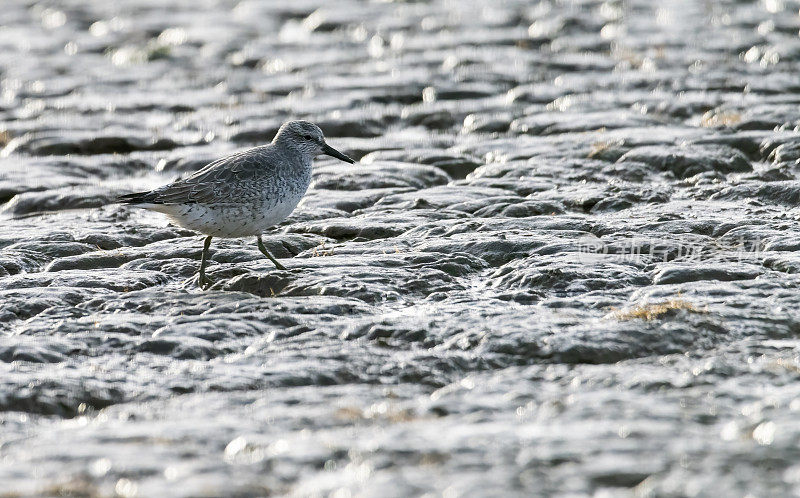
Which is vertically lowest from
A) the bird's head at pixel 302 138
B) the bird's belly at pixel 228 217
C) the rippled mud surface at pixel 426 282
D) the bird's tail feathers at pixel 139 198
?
the rippled mud surface at pixel 426 282

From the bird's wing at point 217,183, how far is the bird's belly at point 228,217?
7 cm

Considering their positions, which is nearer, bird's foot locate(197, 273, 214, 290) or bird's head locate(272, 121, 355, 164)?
bird's foot locate(197, 273, 214, 290)

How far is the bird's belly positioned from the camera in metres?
9.31

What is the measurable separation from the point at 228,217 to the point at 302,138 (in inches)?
55.0

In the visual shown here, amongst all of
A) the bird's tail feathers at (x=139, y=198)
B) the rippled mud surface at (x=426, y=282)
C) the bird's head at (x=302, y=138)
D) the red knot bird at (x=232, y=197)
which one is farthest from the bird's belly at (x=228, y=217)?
the bird's head at (x=302, y=138)

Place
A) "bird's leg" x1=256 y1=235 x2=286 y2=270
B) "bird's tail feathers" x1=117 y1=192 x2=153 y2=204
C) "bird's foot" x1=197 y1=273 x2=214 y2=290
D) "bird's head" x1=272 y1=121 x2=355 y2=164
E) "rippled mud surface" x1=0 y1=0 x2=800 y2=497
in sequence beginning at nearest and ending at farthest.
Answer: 1. "rippled mud surface" x1=0 y1=0 x2=800 y2=497
2. "bird's foot" x1=197 y1=273 x2=214 y2=290
3. "bird's tail feathers" x1=117 y1=192 x2=153 y2=204
4. "bird's leg" x1=256 y1=235 x2=286 y2=270
5. "bird's head" x1=272 y1=121 x2=355 y2=164

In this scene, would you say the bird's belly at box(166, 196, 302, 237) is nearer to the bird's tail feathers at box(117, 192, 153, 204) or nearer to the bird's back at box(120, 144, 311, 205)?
the bird's back at box(120, 144, 311, 205)

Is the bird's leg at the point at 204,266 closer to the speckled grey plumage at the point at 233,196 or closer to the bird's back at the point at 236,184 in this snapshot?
the speckled grey plumage at the point at 233,196

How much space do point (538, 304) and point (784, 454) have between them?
114 inches

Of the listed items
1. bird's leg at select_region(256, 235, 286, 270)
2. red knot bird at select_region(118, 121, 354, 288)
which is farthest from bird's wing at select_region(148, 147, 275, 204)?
bird's leg at select_region(256, 235, 286, 270)

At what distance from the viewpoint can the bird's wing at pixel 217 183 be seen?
30.5ft

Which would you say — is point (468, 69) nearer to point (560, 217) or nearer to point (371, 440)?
point (560, 217)

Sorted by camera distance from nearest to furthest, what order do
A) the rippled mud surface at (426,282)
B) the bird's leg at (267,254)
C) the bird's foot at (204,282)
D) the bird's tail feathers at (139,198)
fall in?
1. the rippled mud surface at (426,282)
2. the bird's foot at (204,282)
3. the bird's tail feathers at (139,198)
4. the bird's leg at (267,254)

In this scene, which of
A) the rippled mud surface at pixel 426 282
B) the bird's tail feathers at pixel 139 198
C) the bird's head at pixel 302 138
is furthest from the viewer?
the bird's head at pixel 302 138
